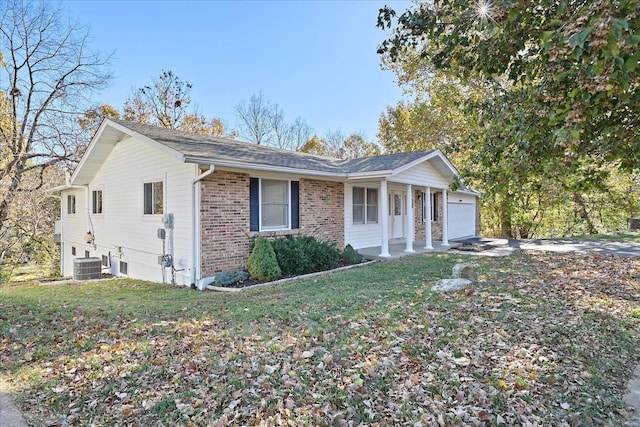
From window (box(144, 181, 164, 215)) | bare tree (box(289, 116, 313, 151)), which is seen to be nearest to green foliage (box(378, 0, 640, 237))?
window (box(144, 181, 164, 215))

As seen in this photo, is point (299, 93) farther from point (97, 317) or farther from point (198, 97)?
point (97, 317)

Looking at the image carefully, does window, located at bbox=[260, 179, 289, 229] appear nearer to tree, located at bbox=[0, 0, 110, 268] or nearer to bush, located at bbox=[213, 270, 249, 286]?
bush, located at bbox=[213, 270, 249, 286]

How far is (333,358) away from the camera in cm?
383

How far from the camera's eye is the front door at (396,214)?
1541 centimetres

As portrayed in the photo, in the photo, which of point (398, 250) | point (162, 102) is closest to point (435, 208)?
point (398, 250)

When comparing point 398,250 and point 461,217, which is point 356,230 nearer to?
point 398,250

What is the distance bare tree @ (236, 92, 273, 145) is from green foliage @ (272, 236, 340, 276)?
2538 cm

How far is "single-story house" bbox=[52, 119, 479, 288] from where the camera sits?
868cm

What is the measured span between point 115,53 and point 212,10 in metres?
5.41

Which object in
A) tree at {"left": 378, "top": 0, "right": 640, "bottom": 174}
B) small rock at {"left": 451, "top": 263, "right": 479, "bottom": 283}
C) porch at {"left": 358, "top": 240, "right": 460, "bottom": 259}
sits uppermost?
tree at {"left": 378, "top": 0, "right": 640, "bottom": 174}

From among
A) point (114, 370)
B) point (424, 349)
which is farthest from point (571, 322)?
point (114, 370)

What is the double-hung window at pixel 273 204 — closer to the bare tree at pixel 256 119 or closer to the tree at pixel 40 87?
the tree at pixel 40 87

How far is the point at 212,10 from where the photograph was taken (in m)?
15.5

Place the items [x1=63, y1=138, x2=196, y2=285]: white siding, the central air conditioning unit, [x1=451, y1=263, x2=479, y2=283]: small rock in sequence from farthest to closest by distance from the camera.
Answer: the central air conditioning unit
[x1=63, y1=138, x2=196, y2=285]: white siding
[x1=451, y1=263, x2=479, y2=283]: small rock
